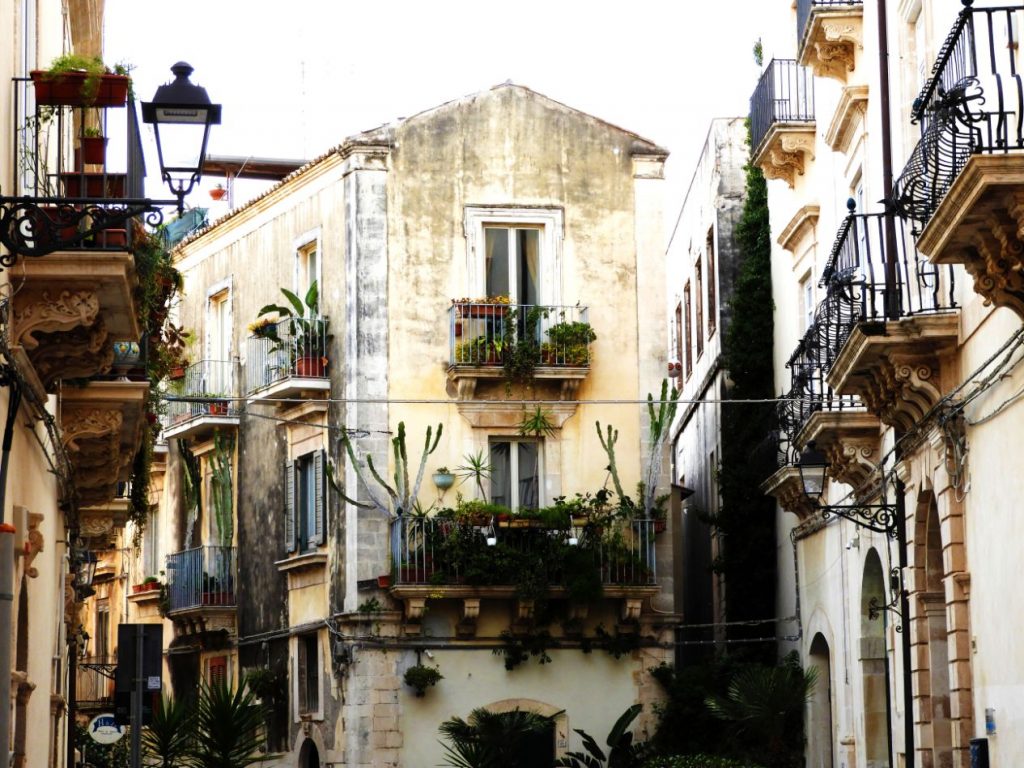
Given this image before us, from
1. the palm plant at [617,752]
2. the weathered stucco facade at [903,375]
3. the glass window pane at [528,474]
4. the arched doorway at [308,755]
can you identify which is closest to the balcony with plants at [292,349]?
the glass window pane at [528,474]

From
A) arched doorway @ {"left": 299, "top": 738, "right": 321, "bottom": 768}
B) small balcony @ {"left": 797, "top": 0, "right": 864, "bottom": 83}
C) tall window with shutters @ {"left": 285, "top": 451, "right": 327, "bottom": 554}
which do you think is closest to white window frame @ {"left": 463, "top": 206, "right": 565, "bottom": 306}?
tall window with shutters @ {"left": 285, "top": 451, "right": 327, "bottom": 554}

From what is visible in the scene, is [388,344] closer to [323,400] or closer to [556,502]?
[323,400]

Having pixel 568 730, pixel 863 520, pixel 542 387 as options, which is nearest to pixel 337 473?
pixel 542 387

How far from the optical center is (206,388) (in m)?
35.3

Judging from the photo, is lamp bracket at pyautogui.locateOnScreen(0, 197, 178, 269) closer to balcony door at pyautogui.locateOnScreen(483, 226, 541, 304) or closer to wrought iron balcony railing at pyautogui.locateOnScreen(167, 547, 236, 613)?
balcony door at pyautogui.locateOnScreen(483, 226, 541, 304)

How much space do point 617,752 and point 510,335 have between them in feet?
21.8

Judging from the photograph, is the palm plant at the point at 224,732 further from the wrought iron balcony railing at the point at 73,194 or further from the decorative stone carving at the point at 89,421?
the wrought iron balcony railing at the point at 73,194

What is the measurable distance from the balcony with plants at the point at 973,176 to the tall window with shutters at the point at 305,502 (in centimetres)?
1767

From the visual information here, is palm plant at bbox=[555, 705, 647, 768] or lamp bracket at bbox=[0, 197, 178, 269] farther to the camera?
palm plant at bbox=[555, 705, 647, 768]

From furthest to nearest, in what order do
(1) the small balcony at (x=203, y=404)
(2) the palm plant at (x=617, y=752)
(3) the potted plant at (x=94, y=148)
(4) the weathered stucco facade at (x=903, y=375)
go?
(1) the small balcony at (x=203, y=404) < (2) the palm plant at (x=617, y=752) < (4) the weathered stucco facade at (x=903, y=375) < (3) the potted plant at (x=94, y=148)

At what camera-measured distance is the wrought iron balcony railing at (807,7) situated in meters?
21.6

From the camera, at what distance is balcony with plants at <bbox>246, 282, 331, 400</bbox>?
31359mm

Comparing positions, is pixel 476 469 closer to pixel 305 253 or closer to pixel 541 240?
pixel 541 240

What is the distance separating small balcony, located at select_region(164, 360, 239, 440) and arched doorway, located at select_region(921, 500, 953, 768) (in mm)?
17771
